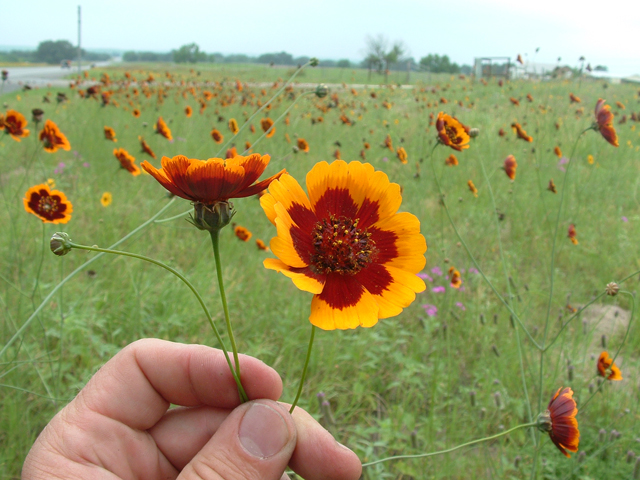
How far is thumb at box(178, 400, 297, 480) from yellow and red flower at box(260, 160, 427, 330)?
34 centimetres

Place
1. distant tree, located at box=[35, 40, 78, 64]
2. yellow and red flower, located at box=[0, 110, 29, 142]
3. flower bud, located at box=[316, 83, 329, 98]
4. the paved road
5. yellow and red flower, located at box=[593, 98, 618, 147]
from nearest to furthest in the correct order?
flower bud, located at box=[316, 83, 329, 98], yellow and red flower, located at box=[593, 98, 618, 147], yellow and red flower, located at box=[0, 110, 29, 142], the paved road, distant tree, located at box=[35, 40, 78, 64]

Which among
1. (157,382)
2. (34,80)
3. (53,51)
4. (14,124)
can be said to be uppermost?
(53,51)

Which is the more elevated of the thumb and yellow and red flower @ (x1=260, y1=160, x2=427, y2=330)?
yellow and red flower @ (x1=260, y1=160, x2=427, y2=330)

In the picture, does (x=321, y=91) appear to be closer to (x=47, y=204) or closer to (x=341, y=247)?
(x=341, y=247)

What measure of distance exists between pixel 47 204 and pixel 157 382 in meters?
1.55

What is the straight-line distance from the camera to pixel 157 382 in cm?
112

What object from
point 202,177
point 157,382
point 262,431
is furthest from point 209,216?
point 157,382

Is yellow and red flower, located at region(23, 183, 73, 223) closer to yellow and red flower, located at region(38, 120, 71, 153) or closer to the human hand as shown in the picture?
yellow and red flower, located at region(38, 120, 71, 153)

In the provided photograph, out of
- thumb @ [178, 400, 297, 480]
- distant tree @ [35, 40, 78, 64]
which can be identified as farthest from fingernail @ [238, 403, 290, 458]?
distant tree @ [35, 40, 78, 64]

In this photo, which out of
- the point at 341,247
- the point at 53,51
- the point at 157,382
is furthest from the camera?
the point at 53,51

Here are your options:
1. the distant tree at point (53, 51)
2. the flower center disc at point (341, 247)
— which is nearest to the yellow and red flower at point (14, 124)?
the flower center disc at point (341, 247)

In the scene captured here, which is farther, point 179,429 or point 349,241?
point 179,429

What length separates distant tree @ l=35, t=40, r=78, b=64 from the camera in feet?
120

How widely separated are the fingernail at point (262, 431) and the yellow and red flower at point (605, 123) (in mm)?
2111
